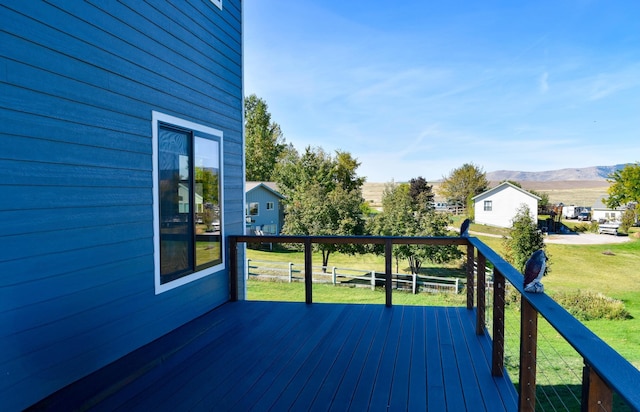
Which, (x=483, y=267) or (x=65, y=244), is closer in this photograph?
(x=65, y=244)

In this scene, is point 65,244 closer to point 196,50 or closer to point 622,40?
point 196,50

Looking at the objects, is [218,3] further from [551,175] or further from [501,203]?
[551,175]

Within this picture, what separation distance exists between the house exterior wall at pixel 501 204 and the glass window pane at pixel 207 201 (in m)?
27.4

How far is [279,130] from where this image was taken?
3225cm

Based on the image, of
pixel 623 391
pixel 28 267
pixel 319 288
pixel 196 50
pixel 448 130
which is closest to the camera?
pixel 623 391

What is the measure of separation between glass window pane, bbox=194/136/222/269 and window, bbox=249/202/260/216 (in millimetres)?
17562

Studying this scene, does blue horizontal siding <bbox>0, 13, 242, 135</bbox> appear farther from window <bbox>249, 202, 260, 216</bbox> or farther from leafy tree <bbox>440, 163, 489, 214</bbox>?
leafy tree <bbox>440, 163, 489, 214</bbox>

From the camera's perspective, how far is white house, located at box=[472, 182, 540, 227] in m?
28.1

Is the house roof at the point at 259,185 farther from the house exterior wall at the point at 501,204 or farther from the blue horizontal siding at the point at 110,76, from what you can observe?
the house exterior wall at the point at 501,204

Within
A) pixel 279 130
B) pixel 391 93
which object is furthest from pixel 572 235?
pixel 279 130

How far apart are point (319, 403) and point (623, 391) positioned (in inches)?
74.3

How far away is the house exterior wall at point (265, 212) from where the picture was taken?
22047 millimetres

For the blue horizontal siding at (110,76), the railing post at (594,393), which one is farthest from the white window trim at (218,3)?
the railing post at (594,393)

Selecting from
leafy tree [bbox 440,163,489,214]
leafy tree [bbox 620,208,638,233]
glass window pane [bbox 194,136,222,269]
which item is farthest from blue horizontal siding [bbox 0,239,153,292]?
leafy tree [bbox 440,163,489,214]
